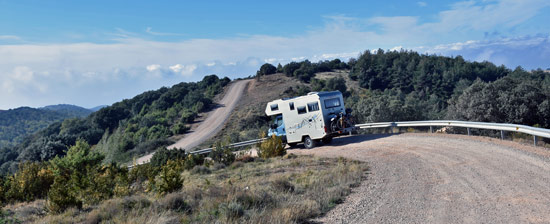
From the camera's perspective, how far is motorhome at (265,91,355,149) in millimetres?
19516

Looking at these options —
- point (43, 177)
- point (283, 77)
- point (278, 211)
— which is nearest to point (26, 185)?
point (43, 177)

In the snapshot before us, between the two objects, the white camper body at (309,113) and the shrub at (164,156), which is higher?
the white camper body at (309,113)

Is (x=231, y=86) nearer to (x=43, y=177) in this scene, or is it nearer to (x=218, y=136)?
(x=218, y=136)

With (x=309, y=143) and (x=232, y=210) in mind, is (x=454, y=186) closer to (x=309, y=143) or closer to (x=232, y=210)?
(x=232, y=210)

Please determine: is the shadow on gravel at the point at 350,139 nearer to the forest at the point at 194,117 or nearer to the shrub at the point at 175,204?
the forest at the point at 194,117

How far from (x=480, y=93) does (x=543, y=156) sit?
1193 centimetres

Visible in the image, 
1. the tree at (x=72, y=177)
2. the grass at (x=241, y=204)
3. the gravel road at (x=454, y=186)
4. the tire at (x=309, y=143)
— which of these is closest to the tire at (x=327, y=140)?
the tire at (x=309, y=143)

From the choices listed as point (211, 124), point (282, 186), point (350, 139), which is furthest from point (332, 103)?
point (211, 124)

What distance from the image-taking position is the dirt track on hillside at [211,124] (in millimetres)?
37688

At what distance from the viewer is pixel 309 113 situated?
789 inches

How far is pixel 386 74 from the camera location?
206 feet

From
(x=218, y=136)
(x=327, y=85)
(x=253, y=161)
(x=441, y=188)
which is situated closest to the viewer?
(x=441, y=188)

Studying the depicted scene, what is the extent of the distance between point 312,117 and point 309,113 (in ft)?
0.88

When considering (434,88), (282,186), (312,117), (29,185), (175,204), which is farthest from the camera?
(434,88)
